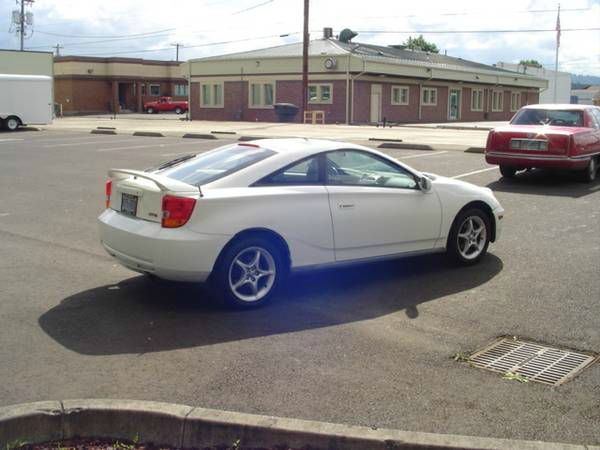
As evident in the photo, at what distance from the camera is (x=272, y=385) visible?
4.70m

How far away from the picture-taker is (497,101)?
213 feet

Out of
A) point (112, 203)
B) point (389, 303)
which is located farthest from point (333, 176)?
point (112, 203)

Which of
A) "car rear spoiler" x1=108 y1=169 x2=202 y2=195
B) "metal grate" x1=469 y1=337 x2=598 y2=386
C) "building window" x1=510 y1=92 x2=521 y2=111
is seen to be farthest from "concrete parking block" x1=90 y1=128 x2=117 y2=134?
"building window" x1=510 y1=92 x2=521 y2=111

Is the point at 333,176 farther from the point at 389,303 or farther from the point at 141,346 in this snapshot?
the point at 141,346

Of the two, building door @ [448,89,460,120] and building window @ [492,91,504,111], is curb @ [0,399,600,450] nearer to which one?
building door @ [448,89,460,120]

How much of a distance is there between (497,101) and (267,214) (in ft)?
204

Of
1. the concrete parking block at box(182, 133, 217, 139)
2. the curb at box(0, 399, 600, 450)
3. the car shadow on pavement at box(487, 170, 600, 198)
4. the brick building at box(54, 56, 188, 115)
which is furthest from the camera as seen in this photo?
the brick building at box(54, 56, 188, 115)

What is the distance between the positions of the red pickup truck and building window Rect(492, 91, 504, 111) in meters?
28.4

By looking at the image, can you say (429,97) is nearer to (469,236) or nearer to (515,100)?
(515,100)

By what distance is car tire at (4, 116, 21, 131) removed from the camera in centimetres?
3509

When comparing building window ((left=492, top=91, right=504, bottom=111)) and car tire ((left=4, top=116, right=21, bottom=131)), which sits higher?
building window ((left=492, top=91, right=504, bottom=111))

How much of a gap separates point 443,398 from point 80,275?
426 cm

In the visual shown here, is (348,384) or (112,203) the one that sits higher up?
(112,203)

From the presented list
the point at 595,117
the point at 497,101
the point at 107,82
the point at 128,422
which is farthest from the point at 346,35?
the point at 128,422
